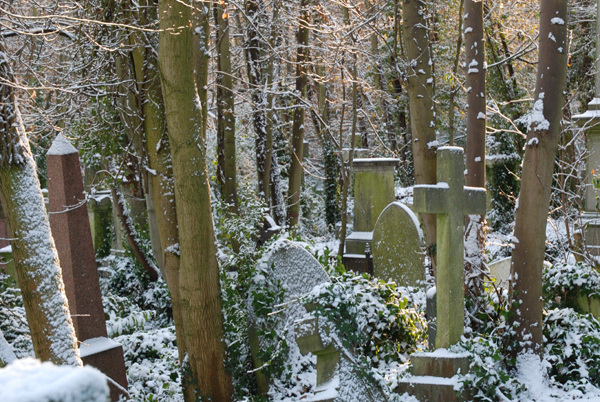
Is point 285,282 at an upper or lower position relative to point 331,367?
upper

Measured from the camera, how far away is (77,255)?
5688mm

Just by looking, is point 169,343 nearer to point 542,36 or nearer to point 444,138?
point 542,36

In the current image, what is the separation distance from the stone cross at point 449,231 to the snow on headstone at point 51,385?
13.5 feet

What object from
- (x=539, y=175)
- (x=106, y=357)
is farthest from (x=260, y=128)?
(x=539, y=175)

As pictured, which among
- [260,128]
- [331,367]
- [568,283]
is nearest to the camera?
[331,367]

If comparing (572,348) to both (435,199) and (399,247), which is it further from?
(399,247)

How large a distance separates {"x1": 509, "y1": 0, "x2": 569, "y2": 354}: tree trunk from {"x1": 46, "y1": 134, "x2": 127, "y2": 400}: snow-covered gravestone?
3.88 meters

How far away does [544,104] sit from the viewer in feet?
16.6

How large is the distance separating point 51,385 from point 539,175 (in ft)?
16.2

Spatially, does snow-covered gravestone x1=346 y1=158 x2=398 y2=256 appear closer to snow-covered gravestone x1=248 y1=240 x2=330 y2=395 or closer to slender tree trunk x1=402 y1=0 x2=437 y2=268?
slender tree trunk x1=402 y1=0 x2=437 y2=268

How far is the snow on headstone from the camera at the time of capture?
2.58 feet

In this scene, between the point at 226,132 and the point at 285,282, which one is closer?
the point at 285,282

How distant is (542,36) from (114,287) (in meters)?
8.39

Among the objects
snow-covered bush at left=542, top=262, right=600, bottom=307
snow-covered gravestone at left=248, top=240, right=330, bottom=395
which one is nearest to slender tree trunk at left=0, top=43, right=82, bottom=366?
snow-covered gravestone at left=248, top=240, right=330, bottom=395
